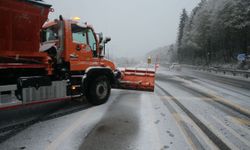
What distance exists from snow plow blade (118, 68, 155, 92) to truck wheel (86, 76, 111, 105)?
71.0 inches

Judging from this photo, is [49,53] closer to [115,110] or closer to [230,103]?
[115,110]

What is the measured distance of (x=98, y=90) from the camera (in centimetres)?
720

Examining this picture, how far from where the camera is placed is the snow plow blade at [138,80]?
9.26 m

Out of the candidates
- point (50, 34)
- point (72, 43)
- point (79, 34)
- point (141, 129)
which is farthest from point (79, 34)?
point (141, 129)

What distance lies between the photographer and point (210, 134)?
4.55m

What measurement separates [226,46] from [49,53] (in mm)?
41286

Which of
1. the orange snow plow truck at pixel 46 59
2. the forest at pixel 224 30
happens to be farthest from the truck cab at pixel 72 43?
the forest at pixel 224 30

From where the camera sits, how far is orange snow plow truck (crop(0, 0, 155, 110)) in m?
4.75

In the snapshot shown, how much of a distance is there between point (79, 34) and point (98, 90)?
6.76 ft

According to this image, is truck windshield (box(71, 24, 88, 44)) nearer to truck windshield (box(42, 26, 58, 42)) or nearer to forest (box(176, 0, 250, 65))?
truck windshield (box(42, 26, 58, 42))

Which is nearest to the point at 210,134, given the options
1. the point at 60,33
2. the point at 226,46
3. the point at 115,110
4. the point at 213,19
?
the point at 115,110

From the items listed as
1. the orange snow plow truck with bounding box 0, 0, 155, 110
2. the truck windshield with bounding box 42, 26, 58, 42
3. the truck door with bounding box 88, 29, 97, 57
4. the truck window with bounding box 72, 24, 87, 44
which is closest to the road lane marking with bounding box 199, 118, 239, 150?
the orange snow plow truck with bounding box 0, 0, 155, 110

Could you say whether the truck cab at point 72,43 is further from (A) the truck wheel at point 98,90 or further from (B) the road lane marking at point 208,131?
(B) the road lane marking at point 208,131

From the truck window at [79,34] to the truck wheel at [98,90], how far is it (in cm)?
144
